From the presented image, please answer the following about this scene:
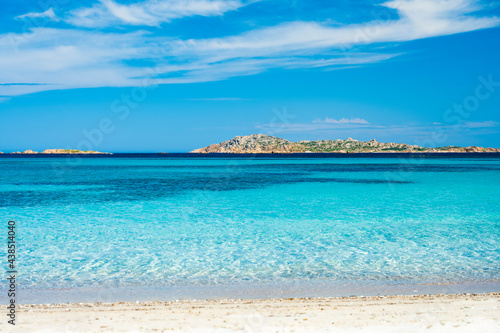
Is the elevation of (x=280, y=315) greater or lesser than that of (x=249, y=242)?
greater

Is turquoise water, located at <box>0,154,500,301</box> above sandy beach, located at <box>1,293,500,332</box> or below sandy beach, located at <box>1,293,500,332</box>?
below

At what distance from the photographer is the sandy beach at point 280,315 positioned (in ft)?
22.2

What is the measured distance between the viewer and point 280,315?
24.2 ft

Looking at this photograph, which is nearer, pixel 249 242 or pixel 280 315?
pixel 280 315

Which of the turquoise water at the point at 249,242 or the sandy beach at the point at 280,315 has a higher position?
the sandy beach at the point at 280,315

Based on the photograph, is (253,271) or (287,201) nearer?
(253,271)

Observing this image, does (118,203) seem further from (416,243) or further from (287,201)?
(416,243)

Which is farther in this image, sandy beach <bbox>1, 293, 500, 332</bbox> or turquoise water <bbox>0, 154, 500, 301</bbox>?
turquoise water <bbox>0, 154, 500, 301</bbox>

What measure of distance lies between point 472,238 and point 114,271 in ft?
42.0

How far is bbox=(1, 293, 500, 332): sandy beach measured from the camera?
678cm

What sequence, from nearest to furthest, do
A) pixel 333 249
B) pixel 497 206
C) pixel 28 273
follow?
pixel 28 273 < pixel 333 249 < pixel 497 206

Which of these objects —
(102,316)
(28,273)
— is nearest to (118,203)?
(28,273)

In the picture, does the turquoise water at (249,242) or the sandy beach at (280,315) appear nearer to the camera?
the sandy beach at (280,315)

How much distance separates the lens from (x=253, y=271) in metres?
10.9
